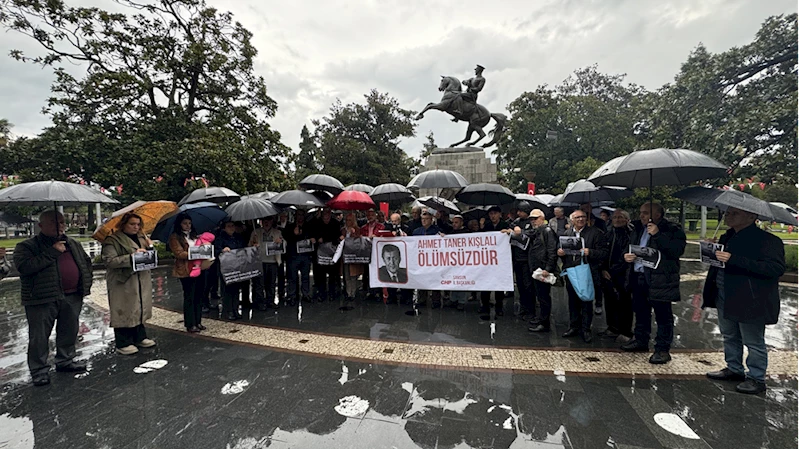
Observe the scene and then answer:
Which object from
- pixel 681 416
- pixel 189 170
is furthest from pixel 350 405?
pixel 189 170

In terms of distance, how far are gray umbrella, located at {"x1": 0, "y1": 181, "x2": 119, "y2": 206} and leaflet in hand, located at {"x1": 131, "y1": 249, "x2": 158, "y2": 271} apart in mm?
836

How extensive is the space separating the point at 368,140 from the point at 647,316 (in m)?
31.5

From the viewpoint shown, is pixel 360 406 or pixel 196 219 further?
pixel 196 219

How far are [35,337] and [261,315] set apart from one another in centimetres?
290

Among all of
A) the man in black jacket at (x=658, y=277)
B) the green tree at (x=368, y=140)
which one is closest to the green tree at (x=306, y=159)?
the green tree at (x=368, y=140)

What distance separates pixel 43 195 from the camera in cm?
367

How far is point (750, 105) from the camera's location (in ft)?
35.9

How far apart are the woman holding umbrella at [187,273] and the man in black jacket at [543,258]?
5236mm

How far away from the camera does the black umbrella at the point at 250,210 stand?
559cm

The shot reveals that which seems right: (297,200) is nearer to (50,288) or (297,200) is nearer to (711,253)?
(50,288)

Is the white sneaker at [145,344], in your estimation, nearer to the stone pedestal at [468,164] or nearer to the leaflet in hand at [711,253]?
the leaflet in hand at [711,253]

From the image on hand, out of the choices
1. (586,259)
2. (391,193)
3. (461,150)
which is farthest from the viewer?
(461,150)

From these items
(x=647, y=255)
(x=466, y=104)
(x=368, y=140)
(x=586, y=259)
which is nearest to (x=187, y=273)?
(x=586, y=259)

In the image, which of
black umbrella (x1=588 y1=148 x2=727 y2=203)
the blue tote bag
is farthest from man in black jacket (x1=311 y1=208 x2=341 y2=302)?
black umbrella (x1=588 y1=148 x2=727 y2=203)
